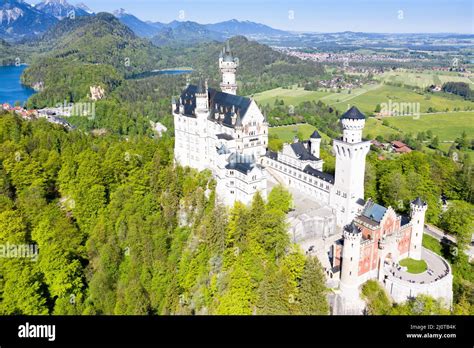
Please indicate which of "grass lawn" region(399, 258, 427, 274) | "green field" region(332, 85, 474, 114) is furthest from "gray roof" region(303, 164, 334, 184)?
"green field" region(332, 85, 474, 114)

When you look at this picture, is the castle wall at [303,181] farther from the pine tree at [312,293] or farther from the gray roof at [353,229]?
the pine tree at [312,293]

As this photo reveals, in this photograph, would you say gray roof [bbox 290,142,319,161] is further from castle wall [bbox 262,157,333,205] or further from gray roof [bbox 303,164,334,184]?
castle wall [bbox 262,157,333,205]

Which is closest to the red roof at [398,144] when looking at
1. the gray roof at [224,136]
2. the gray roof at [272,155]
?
the gray roof at [272,155]

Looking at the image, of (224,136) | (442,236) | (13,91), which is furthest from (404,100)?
(13,91)

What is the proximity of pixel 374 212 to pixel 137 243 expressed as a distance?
25.2 m

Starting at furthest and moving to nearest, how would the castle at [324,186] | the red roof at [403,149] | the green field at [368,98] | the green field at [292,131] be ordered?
the green field at [368,98] → the green field at [292,131] → the red roof at [403,149] → the castle at [324,186]

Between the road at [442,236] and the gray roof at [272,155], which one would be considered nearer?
the road at [442,236]

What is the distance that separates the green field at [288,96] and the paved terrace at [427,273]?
113m

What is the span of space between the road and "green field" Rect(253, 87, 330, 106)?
4079 inches

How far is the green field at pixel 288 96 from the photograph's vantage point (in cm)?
15712

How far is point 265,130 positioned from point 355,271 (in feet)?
79.8

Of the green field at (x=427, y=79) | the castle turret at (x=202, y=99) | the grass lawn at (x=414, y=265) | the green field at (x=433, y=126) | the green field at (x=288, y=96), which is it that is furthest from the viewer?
the green field at (x=427, y=79)

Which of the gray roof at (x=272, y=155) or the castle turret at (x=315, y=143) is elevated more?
the castle turret at (x=315, y=143)

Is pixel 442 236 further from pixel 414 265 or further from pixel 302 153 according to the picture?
pixel 302 153
